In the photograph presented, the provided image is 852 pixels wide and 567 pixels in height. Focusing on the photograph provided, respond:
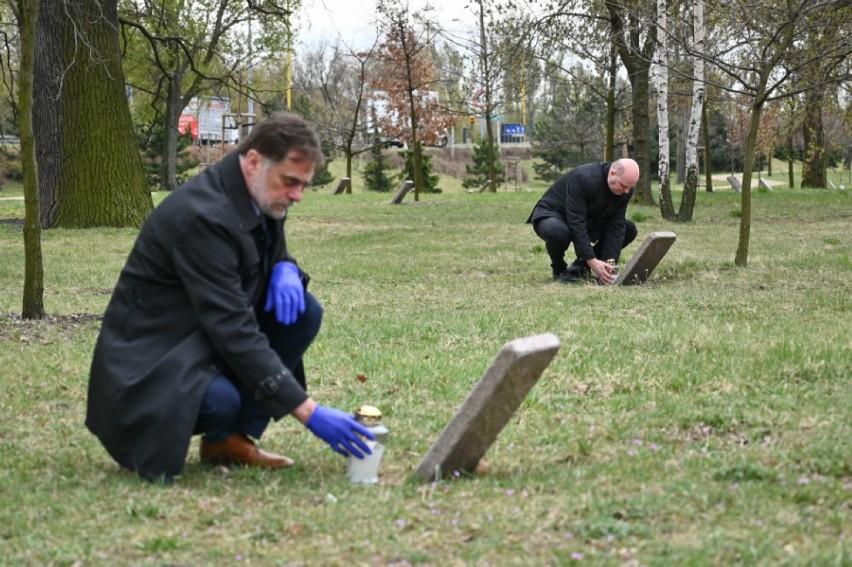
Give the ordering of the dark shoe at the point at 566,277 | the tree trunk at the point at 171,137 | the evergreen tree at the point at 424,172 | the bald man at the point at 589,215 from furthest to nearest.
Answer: the evergreen tree at the point at 424,172 < the tree trunk at the point at 171,137 < the dark shoe at the point at 566,277 < the bald man at the point at 589,215

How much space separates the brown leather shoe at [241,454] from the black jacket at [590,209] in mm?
6702

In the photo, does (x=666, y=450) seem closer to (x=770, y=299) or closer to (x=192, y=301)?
(x=192, y=301)

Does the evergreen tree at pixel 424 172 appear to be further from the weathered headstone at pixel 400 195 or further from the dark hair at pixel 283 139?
the dark hair at pixel 283 139

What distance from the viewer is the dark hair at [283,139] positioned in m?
4.12

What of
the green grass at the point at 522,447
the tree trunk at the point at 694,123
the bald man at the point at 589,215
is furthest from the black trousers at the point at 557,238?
the tree trunk at the point at 694,123

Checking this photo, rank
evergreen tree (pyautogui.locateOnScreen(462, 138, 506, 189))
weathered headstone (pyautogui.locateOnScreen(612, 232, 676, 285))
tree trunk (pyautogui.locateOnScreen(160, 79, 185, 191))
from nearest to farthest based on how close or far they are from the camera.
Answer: weathered headstone (pyautogui.locateOnScreen(612, 232, 676, 285)) < tree trunk (pyautogui.locateOnScreen(160, 79, 185, 191)) < evergreen tree (pyautogui.locateOnScreen(462, 138, 506, 189))

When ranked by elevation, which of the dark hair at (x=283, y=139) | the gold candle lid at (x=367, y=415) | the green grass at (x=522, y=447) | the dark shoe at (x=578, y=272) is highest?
the dark hair at (x=283, y=139)

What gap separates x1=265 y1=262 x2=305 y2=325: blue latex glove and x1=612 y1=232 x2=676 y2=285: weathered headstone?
21.5 ft

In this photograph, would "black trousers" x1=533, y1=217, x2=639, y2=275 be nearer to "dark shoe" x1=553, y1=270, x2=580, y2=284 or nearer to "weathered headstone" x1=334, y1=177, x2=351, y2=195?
"dark shoe" x1=553, y1=270, x2=580, y2=284

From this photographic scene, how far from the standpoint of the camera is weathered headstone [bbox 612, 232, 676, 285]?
10.5 metres

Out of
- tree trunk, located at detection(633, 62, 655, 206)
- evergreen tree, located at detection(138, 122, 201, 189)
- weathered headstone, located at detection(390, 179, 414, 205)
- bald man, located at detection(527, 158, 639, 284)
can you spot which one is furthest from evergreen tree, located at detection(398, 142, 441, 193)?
bald man, located at detection(527, 158, 639, 284)

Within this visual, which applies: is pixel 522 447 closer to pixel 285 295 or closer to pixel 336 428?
pixel 336 428

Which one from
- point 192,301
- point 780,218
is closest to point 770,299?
point 192,301

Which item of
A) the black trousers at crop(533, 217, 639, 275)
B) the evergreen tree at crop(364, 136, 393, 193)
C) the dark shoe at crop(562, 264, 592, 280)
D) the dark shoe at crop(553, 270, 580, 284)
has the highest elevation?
the evergreen tree at crop(364, 136, 393, 193)
